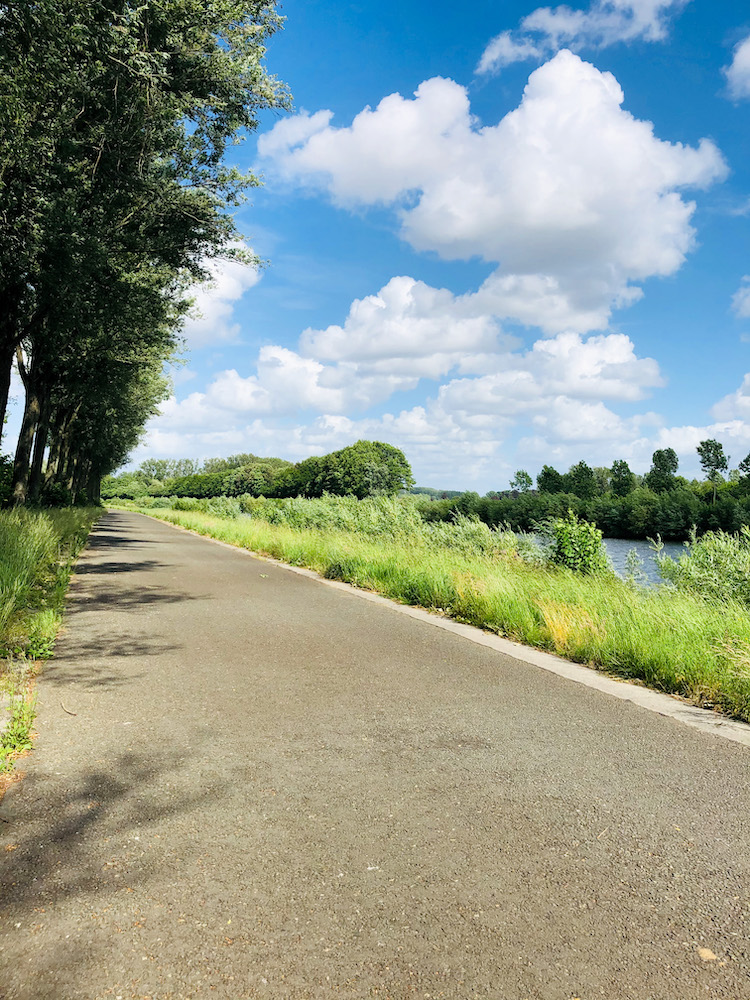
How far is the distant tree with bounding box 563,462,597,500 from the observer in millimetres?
105250

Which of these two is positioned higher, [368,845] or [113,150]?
[113,150]

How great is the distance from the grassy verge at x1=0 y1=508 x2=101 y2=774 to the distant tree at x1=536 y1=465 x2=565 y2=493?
102 m

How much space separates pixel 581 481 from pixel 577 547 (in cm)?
10211

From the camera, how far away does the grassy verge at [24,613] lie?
4546 millimetres

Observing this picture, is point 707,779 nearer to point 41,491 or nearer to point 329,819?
point 329,819

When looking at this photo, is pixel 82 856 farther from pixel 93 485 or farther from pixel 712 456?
pixel 712 456

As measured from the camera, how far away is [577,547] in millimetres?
12430

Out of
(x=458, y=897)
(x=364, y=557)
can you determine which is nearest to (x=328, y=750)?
(x=458, y=897)

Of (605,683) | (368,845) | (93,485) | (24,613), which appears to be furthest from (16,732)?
(93,485)

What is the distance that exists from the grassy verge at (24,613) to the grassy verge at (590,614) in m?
5.22

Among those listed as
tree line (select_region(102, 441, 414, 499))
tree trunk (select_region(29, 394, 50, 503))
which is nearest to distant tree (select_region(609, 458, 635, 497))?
tree line (select_region(102, 441, 414, 499))

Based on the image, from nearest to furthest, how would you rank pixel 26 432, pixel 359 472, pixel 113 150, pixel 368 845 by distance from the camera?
1. pixel 368 845
2. pixel 113 150
3. pixel 26 432
4. pixel 359 472

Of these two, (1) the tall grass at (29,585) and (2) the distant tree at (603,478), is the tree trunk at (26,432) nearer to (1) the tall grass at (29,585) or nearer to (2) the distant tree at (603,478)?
(1) the tall grass at (29,585)

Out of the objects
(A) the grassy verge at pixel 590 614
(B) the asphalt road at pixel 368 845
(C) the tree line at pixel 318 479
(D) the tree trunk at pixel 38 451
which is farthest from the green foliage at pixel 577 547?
(C) the tree line at pixel 318 479
